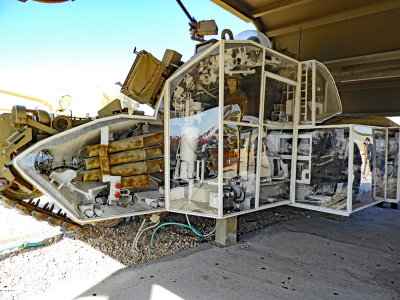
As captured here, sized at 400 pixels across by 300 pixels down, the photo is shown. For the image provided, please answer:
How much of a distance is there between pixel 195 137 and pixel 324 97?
2757 mm

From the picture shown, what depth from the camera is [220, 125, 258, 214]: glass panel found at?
3.91 m

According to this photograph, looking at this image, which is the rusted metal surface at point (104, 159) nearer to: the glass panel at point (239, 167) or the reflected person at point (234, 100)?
the glass panel at point (239, 167)

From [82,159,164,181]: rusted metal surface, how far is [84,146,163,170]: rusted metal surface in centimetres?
6

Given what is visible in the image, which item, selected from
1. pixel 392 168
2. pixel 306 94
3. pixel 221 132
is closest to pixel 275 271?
pixel 221 132

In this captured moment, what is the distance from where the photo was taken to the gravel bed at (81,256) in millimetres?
3186

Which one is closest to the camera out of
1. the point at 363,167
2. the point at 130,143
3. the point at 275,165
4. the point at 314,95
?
the point at 130,143

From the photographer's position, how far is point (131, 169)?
158 inches

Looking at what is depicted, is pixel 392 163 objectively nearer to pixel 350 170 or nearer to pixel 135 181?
pixel 350 170

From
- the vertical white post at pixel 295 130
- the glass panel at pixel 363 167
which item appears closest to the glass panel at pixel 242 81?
the vertical white post at pixel 295 130

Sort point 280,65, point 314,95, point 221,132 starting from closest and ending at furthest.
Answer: point 221,132 < point 280,65 < point 314,95

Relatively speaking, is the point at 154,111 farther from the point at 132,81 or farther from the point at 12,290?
the point at 12,290

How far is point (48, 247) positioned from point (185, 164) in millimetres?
2409

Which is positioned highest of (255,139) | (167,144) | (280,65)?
(280,65)

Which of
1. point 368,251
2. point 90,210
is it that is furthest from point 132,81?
point 368,251
